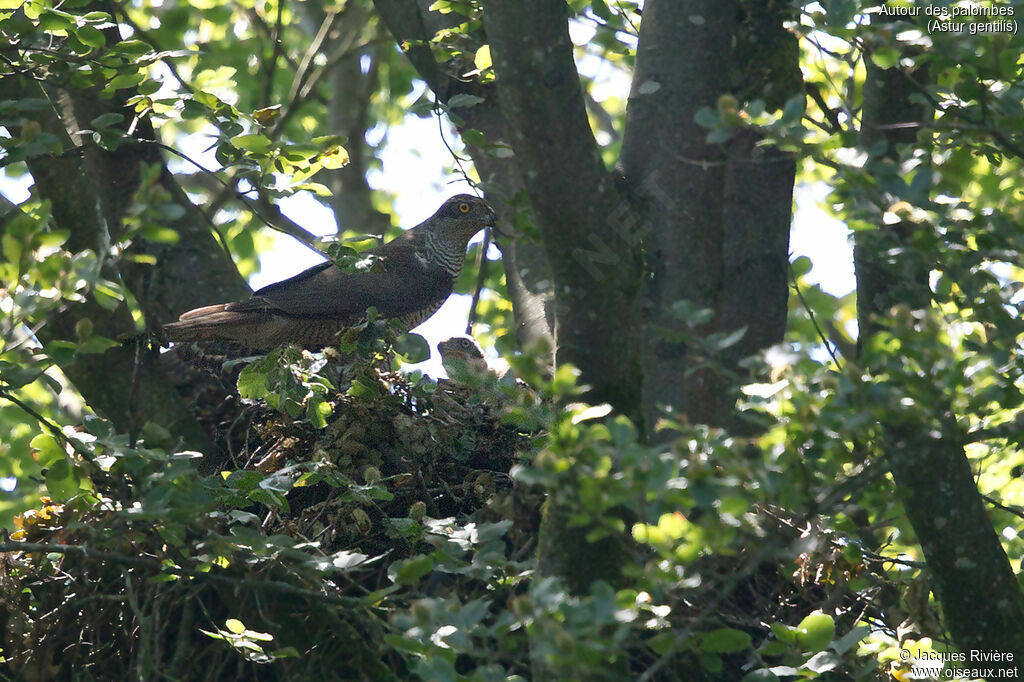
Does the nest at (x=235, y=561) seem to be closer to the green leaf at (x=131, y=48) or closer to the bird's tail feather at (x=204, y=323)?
the bird's tail feather at (x=204, y=323)

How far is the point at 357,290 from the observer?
5.73m

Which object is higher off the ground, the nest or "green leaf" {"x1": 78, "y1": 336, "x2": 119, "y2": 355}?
"green leaf" {"x1": 78, "y1": 336, "x2": 119, "y2": 355}

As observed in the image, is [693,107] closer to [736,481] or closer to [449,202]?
[736,481]

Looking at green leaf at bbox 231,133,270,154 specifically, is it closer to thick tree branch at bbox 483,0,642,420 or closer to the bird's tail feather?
thick tree branch at bbox 483,0,642,420

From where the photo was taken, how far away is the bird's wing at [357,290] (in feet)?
17.8

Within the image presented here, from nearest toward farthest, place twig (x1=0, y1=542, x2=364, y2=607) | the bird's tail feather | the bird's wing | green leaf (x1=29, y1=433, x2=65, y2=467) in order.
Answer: twig (x1=0, y1=542, x2=364, y2=607), green leaf (x1=29, y1=433, x2=65, y2=467), the bird's tail feather, the bird's wing

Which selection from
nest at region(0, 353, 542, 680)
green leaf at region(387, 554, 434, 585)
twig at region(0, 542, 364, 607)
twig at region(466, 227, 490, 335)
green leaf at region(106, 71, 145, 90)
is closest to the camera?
green leaf at region(387, 554, 434, 585)

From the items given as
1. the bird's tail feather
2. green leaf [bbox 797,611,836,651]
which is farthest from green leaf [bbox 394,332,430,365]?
green leaf [bbox 797,611,836,651]

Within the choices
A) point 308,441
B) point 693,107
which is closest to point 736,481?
point 693,107

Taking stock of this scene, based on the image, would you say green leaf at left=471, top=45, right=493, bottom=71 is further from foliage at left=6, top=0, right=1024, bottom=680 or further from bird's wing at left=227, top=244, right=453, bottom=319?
bird's wing at left=227, top=244, right=453, bottom=319

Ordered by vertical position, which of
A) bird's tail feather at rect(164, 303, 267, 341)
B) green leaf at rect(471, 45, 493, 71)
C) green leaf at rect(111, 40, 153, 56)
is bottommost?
bird's tail feather at rect(164, 303, 267, 341)

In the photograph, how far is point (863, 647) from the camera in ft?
9.32

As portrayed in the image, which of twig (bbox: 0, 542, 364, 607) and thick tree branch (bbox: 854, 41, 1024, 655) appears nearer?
twig (bbox: 0, 542, 364, 607)

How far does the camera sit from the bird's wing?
214 inches
